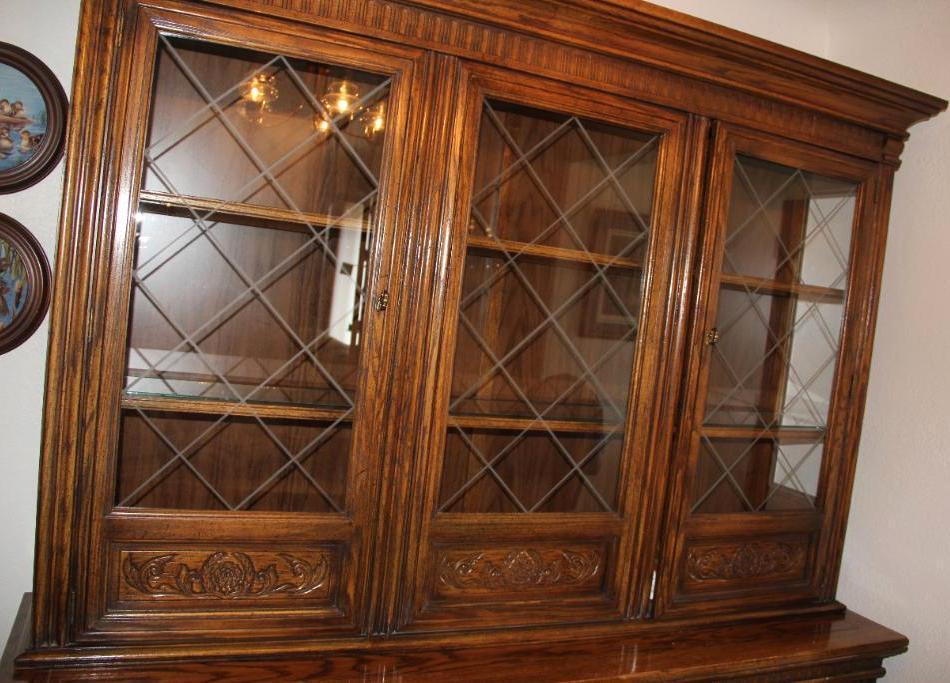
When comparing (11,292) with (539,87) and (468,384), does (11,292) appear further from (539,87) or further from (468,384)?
(539,87)

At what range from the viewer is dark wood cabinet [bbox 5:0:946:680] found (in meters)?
1.35

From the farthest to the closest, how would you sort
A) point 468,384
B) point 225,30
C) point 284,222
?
point 468,384 < point 284,222 < point 225,30

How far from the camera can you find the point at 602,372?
170 centimetres

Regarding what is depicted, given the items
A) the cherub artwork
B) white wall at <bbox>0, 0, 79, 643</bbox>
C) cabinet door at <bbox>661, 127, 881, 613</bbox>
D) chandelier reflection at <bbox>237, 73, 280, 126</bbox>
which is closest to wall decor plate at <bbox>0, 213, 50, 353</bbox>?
white wall at <bbox>0, 0, 79, 643</bbox>

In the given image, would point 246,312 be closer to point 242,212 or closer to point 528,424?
point 242,212

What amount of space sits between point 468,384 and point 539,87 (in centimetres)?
64

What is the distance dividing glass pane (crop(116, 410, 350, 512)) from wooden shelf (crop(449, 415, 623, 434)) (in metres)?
0.26

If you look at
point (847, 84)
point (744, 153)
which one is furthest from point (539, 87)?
point (847, 84)

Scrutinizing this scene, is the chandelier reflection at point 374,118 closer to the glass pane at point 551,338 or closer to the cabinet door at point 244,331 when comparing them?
the cabinet door at point 244,331

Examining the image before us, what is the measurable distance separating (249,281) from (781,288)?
127 cm

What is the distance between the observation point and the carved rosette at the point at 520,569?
5.21 ft

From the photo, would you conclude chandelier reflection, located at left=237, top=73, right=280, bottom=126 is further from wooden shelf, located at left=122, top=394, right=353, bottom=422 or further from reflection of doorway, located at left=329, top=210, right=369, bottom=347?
wooden shelf, located at left=122, top=394, right=353, bottom=422

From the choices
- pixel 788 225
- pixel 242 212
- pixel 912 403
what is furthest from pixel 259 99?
pixel 912 403

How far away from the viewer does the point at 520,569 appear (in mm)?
Answer: 1646
